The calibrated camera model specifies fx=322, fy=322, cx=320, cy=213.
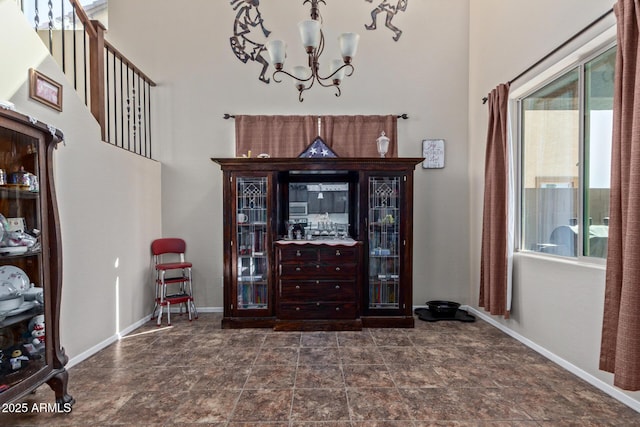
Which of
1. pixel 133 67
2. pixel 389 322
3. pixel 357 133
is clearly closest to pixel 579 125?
pixel 357 133

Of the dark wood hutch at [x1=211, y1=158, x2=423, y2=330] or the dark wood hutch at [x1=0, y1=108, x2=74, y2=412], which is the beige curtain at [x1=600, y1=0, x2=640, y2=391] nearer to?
the dark wood hutch at [x1=211, y1=158, x2=423, y2=330]

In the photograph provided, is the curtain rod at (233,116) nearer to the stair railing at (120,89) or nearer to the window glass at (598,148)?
the stair railing at (120,89)

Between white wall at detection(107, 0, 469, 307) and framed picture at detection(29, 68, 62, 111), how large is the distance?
1665 mm

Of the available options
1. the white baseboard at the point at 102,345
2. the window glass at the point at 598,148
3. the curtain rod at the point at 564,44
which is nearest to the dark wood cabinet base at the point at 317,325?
the white baseboard at the point at 102,345

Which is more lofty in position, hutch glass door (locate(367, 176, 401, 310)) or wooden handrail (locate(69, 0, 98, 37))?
wooden handrail (locate(69, 0, 98, 37))

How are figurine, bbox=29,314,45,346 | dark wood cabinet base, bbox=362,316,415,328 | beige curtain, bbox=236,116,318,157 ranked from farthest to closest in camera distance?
beige curtain, bbox=236,116,318,157 → dark wood cabinet base, bbox=362,316,415,328 → figurine, bbox=29,314,45,346

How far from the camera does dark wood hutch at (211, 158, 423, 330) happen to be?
3500 mm

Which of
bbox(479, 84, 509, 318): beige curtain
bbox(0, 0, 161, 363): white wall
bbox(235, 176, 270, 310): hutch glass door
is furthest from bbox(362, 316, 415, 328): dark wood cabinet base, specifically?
bbox(0, 0, 161, 363): white wall

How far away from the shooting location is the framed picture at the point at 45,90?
224 centimetres

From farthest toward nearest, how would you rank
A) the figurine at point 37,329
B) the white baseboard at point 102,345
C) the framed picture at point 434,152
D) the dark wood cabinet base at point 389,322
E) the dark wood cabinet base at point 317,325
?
the framed picture at point 434,152
the dark wood cabinet base at point 389,322
the dark wood cabinet base at point 317,325
the white baseboard at point 102,345
the figurine at point 37,329

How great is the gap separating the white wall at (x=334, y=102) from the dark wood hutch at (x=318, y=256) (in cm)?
66

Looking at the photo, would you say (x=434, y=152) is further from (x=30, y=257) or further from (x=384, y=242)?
(x=30, y=257)

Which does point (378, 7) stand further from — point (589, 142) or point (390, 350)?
point (390, 350)

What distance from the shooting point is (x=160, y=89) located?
415 cm
